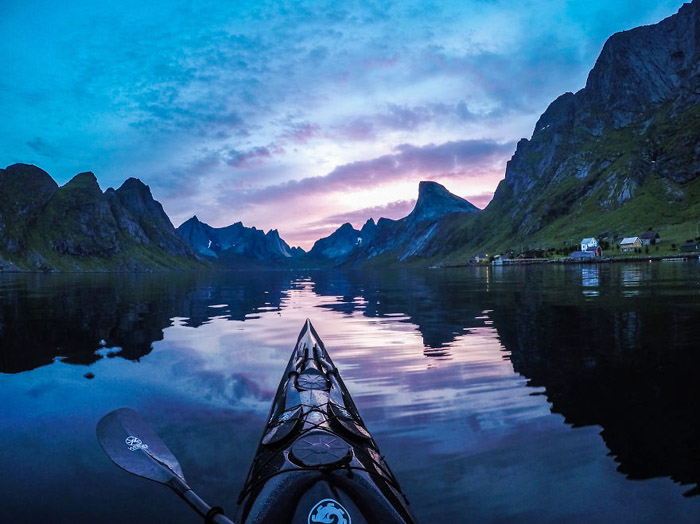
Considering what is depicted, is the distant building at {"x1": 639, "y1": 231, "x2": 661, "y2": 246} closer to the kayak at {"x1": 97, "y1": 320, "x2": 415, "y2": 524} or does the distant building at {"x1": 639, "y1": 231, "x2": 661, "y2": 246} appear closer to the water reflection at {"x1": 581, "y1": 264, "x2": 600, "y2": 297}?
the water reflection at {"x1": 581, "y1": 264, "x2": 600, "y2": 297}

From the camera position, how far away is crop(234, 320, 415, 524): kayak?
5.05 metres

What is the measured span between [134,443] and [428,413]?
765 cm

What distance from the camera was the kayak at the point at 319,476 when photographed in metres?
5.05

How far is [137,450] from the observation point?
8039 mm

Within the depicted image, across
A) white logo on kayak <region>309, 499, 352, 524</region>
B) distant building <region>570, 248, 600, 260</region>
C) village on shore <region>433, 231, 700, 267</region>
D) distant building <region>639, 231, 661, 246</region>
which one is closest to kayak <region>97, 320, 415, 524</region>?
white logo on kayak <region>309, 499, 352, 524</region>

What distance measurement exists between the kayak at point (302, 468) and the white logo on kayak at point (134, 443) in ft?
0.06

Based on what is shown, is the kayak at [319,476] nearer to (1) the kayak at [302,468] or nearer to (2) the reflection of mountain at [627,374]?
(1) the kayak at [302,468]

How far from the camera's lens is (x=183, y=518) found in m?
7.37

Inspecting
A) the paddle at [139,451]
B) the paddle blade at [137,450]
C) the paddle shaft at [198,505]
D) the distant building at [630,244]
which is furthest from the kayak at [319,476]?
the distant building at [630,244]

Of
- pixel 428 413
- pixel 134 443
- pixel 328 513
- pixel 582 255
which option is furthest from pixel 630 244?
pixel 328 513

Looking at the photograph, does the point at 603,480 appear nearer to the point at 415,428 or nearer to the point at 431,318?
the point at 415,428

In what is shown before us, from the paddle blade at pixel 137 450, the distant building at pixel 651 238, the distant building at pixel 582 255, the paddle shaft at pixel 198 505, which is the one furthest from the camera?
the distant building at pixel 582 255

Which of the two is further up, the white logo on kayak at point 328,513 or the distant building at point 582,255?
the distant building at point 582,255

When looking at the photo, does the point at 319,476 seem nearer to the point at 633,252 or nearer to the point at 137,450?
the point at 137,450
